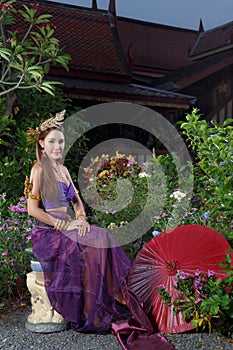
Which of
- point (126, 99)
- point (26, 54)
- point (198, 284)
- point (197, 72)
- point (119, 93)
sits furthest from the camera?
point (197, 72)

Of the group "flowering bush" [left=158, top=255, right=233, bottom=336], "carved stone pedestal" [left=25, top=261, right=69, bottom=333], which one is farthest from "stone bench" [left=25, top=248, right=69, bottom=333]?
"flowering bush" [left=158, top=255, right=233, bottom=336]

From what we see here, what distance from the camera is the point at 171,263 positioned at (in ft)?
11.0

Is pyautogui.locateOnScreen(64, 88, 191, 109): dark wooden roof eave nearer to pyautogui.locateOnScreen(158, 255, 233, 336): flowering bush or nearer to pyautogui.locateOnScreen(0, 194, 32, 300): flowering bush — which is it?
pyautogui.locateOnScreen(0, 194, 32, 300): flowering bush

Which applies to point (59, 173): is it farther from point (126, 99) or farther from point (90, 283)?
point (126, 99)

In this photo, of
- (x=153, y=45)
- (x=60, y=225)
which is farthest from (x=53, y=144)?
(x=153, y=45)

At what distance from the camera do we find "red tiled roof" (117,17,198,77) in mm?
12484

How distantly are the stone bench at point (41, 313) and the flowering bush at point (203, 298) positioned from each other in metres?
0.75

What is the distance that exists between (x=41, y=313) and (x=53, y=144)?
3.90 ft

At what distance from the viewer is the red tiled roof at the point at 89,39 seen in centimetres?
829

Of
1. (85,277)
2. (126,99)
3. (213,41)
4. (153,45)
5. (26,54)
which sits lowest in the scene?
(85,277)

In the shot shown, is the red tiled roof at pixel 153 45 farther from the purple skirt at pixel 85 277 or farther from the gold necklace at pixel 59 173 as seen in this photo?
the purple skirt at pixel 85 277

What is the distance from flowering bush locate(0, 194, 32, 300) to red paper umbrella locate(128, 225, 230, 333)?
105 cm

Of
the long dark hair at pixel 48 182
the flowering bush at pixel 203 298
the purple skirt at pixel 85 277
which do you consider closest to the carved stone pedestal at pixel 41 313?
the purple skirt at pixel 85 277

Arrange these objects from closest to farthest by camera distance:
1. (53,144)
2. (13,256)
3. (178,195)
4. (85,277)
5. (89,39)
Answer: (85,277) → (53,144) → (13,256) → (178,195) → (89,39)
